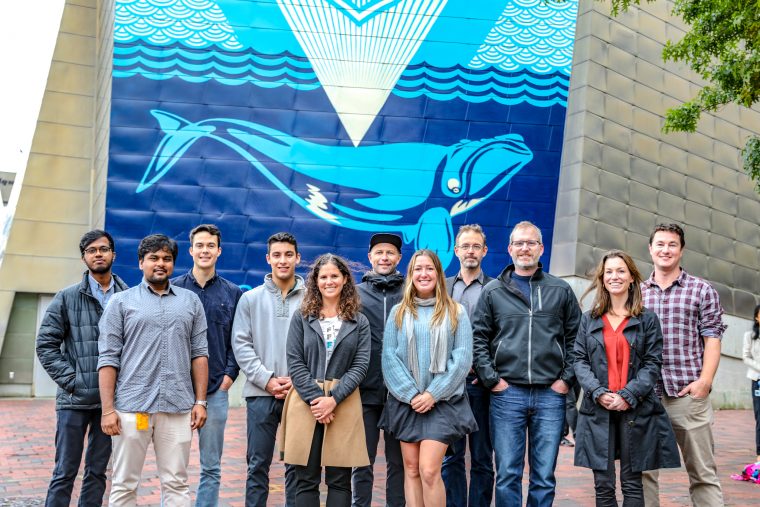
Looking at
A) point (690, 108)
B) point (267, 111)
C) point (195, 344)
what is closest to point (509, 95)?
point (267, 111)

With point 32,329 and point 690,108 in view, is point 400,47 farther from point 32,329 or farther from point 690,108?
point 32,329

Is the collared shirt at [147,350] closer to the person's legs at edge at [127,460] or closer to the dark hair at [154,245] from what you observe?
the person's legs at edge at [127,460]

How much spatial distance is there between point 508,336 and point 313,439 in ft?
4.77

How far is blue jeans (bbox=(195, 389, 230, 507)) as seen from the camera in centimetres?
528

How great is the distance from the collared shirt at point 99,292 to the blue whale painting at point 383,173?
31.7 feet

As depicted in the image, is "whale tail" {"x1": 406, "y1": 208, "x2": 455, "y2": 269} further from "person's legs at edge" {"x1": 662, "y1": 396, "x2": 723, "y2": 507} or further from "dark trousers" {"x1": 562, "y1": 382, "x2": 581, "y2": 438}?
"person's legs at edge" {"x1": 662, "y1": 396, "x2": 723, "y2": 507}

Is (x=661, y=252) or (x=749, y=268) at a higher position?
(x=749, y=268)

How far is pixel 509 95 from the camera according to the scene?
1534 centimetres

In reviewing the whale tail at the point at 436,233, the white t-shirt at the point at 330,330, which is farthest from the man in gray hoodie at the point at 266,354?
the whale tail at the point at 436,233

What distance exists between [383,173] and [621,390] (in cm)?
1062

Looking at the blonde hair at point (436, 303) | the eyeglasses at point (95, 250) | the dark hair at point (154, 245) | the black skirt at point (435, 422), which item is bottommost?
the black skirt at point (435, 422)

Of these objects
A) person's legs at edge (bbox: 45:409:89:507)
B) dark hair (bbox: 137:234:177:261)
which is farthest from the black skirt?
person's legs at edge (bbox: 45:409:89:507)

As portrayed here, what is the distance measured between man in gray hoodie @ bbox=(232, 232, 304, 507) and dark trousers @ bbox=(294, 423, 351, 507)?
0.48 m

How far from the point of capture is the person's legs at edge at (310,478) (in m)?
4.73
